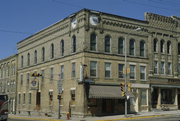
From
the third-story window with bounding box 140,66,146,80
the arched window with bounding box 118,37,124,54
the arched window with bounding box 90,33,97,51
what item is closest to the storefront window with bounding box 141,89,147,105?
the third-story window with bounding box 140,66,146,80

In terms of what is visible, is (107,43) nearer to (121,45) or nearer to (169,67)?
(121,45)

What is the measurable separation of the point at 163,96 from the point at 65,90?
13.9 metres

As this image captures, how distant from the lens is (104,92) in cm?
3772

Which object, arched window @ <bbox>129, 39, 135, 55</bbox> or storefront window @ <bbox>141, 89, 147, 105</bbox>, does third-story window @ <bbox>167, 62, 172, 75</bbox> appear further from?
arched window @ <bbox>129, 39, 135, 55</bbox>

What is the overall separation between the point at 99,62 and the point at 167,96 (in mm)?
12672

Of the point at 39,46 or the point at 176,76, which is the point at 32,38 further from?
the point at 176,76

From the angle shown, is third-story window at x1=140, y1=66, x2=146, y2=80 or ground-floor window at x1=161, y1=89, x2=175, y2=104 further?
ground-floor window at x1=161, y1=89, x2=175, y2=104

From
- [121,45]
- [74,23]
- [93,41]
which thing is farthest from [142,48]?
[74,23]

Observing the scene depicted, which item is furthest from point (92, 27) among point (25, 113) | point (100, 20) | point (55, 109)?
point (25, 113)

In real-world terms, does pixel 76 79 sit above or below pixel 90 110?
above

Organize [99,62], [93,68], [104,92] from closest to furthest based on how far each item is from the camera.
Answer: [104,92] < [93,68] < [99,62]

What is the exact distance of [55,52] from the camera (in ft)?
144

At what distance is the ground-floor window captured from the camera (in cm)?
4441

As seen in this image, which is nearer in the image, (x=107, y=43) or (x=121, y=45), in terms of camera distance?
(x=107, y=43)
